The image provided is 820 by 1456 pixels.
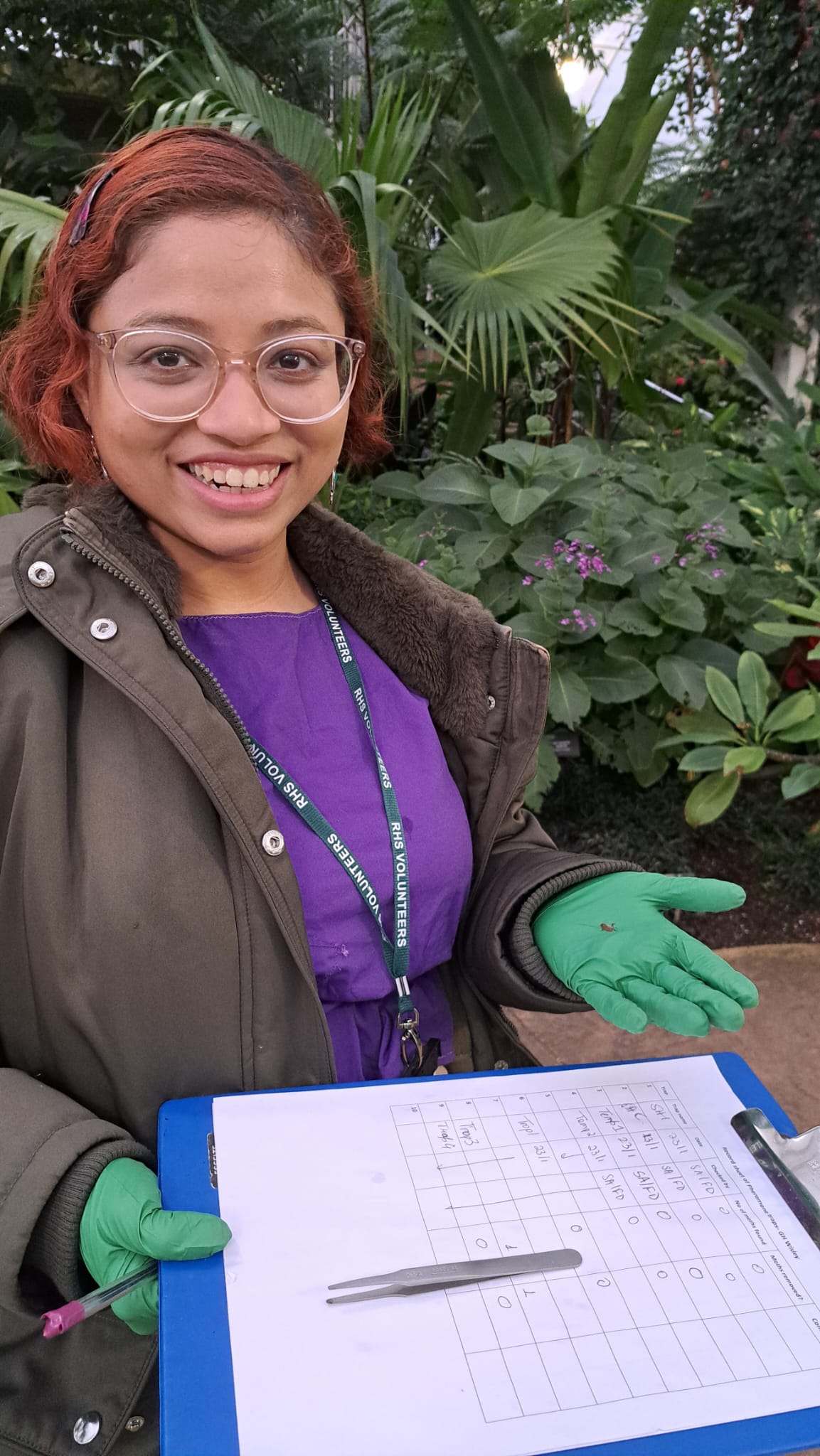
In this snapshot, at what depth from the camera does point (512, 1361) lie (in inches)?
28.4

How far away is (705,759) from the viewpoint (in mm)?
2676

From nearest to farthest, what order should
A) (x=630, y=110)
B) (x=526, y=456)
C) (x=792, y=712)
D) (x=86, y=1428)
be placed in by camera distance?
1. (x=86, y=1428)
2. (x=792, y=712)
3. (x=526, y=456)
4. (x=630, y=110)

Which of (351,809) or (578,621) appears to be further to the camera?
(578,621)

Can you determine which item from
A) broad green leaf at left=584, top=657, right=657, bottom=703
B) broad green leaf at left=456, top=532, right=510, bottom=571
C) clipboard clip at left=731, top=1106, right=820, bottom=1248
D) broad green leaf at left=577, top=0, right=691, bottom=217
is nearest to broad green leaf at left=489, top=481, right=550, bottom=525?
broad green leaf at left=456, top=532, right=510, bottom=571

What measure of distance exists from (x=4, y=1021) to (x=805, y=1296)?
77 cm

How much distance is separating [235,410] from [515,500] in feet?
6.10

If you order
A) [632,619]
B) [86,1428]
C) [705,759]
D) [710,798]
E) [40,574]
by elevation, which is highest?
[40,574]

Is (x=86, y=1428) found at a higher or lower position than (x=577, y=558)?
lower

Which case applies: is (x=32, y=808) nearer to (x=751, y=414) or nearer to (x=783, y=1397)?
(x=783, y=1397)

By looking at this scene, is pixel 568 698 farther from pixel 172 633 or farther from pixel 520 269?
pixel 172 633

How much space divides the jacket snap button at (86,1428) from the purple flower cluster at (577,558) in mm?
2185

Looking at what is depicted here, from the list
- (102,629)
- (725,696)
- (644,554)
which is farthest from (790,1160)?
(644,554)

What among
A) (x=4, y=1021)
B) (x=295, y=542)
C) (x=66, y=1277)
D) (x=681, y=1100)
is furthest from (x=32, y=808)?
(x=681, y=1100)

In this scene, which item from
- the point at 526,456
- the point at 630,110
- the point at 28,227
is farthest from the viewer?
the point at 630,110
